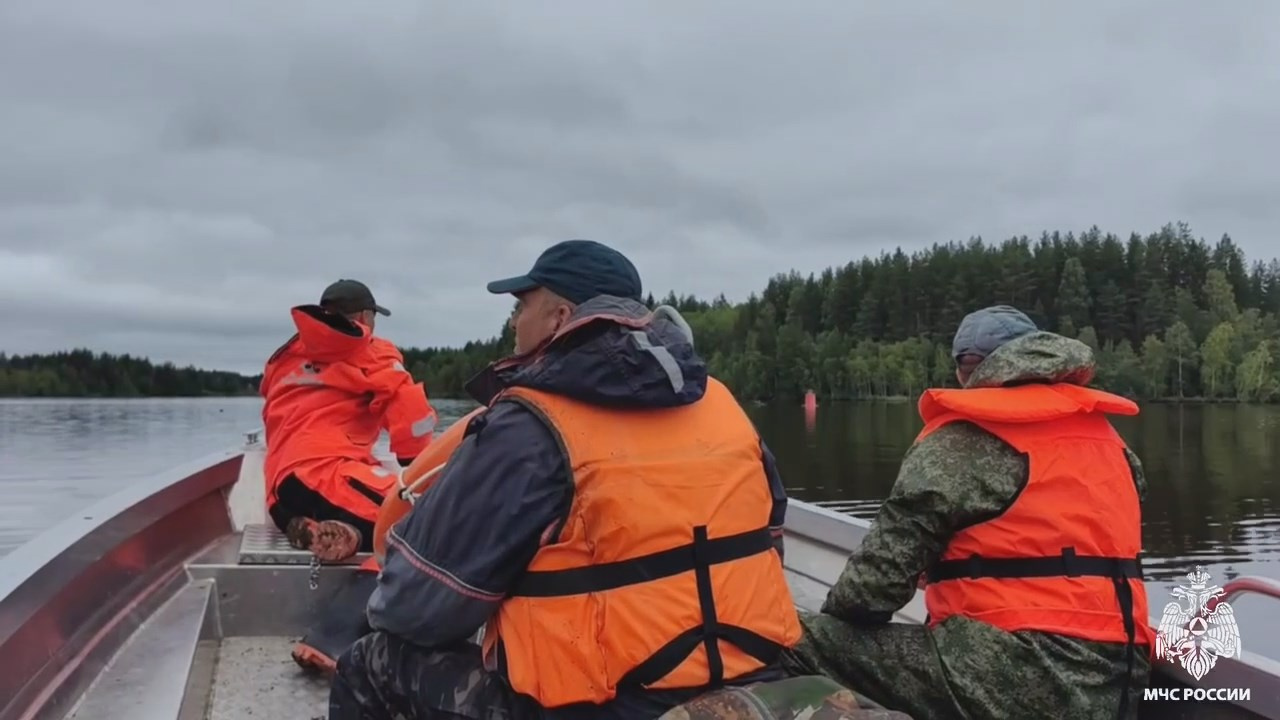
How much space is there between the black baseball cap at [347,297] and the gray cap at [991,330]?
2730mm

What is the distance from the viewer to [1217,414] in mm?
74375

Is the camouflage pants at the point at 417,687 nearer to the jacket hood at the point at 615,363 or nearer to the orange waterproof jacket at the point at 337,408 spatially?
the jacket hood at the point at 615,363

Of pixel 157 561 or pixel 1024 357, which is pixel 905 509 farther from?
pixel 157 561

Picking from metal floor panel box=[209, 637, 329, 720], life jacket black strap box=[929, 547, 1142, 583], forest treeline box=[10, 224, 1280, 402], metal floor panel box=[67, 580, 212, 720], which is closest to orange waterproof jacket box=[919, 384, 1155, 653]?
life jacket black strap box=[929, 547, 1142, 583]

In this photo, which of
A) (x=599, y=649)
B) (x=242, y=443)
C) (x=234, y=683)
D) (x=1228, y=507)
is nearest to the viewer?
(x=599, y=649)

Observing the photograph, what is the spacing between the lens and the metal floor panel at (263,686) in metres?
3.44

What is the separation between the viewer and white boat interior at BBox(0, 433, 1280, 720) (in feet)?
8.86

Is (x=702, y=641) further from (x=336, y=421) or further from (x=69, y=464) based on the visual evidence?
(x=69, y=464)

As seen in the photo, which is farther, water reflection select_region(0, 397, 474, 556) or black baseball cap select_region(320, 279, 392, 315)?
water reflection select_region(0, 397, 474, 556)

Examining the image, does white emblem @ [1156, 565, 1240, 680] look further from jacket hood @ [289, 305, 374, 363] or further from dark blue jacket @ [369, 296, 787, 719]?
jacket hood @ [289, 305, 374, 363]

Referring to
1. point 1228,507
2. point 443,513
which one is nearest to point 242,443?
point 443,513

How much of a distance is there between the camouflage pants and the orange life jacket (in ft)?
0.39

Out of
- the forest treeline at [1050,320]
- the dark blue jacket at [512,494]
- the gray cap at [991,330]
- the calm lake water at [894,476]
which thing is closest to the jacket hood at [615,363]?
the dark blue jacket at [512,494]

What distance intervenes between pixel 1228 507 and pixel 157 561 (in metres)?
27.3
